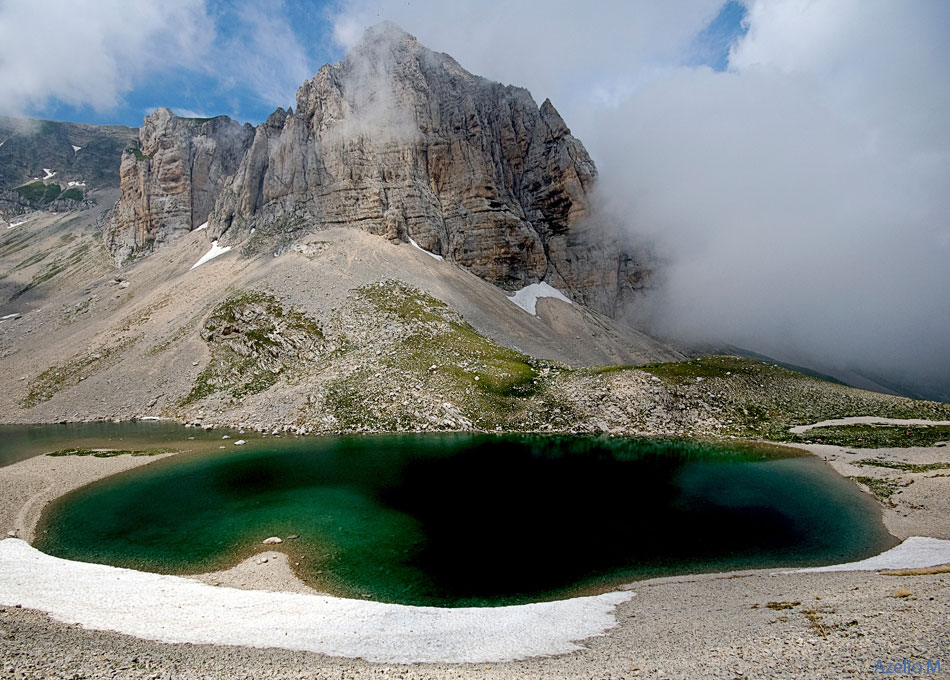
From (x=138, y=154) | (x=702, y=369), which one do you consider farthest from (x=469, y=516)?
(x=138, y=154)

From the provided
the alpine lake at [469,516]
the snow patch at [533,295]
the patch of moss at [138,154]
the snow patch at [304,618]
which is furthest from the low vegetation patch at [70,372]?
the patch of moss at [138,154]

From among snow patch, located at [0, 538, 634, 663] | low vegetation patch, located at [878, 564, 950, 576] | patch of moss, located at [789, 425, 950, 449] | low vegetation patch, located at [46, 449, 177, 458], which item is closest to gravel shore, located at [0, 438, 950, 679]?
low vegetation patch, located at [878, 564, 950, 576]

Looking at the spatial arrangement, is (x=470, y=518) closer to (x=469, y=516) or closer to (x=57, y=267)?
(x=469, y=516)

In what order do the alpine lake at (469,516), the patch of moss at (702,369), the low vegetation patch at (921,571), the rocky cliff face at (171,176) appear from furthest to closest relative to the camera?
the rocky cliff face at (171,176) < the patch of moss at (702,369) < the alpine lake at (469,516) < the low vegetation patch at (921,571)

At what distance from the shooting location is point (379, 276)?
89.2 meters

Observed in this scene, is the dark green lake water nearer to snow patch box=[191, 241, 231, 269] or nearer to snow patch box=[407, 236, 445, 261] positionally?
snow patch box=[407, 236, 445, 261]

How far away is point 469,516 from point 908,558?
2246cm

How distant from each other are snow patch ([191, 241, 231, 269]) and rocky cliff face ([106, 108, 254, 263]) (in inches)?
1297

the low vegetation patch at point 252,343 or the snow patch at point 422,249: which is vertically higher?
the snow patch at point 422,249

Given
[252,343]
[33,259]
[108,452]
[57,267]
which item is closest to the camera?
[108,452]

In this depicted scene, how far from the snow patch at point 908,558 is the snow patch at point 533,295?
274 feet

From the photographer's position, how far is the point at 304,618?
59.3ft

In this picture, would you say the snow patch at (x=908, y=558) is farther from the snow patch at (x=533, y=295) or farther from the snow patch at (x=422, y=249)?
the snow patch at (x=422, y=249)

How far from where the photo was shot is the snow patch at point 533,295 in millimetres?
110894
